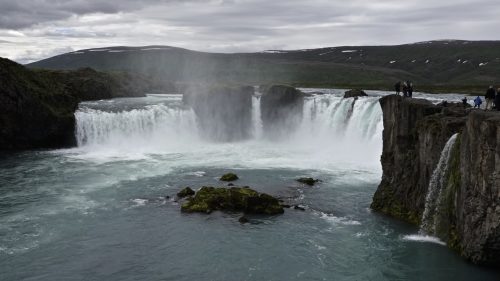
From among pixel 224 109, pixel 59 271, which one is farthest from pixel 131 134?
pixel 59 271

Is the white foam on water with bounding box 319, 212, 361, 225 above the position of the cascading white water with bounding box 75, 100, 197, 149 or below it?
below

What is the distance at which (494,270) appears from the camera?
75.6 ft

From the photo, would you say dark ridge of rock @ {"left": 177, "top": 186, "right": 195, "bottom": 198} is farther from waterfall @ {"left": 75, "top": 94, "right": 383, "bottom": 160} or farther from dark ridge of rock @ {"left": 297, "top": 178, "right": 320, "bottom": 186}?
waterfall @ {"left": 75, "top": 94, "right": 383, "bottom": 160}

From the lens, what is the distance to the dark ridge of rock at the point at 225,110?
6962 cm

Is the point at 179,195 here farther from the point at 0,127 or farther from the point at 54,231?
the point at 0,127

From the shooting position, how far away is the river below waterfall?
24516 mm

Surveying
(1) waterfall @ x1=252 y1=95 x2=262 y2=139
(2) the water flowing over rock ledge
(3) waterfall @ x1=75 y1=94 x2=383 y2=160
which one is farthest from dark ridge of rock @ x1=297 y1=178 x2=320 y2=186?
(1) waterfall @ x1=252 y1=95 x2=262 y2=139

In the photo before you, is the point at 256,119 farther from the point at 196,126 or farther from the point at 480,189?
the point at 480,189

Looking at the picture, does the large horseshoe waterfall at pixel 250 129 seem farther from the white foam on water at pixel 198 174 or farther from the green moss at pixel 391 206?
the green moss at pixel 391 206

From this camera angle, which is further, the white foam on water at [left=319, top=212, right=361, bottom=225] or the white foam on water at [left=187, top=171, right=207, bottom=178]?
the white foam on water at [left=187, top=171, right=207, bottom=178]

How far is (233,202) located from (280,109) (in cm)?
3667

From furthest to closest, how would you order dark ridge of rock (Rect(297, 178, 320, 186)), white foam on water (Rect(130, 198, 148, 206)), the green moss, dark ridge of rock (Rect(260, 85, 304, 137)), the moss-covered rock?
dark ridge of rock (Rect(260, 85, 304, 137))
the moss-covered rock
dark ridge of rock (Rect(297, 178, 320, 186))
white foam on water (Rect(130, 198, 148, 206))
the green moss

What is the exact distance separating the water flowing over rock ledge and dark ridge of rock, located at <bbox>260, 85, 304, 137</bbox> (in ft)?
102

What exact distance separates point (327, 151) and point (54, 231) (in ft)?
114
